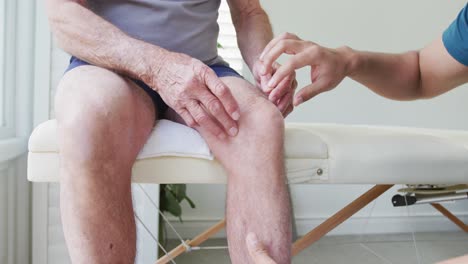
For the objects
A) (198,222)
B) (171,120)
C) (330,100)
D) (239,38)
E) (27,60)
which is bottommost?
(198,222)

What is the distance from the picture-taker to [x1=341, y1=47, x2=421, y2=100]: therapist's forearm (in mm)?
1143

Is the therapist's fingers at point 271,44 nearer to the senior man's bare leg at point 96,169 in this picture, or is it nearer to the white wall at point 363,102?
the senior man's bare leg at point 96,169

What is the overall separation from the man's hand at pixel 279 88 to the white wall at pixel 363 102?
1968 mm

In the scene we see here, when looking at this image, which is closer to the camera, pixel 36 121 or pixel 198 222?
pixel 36 121

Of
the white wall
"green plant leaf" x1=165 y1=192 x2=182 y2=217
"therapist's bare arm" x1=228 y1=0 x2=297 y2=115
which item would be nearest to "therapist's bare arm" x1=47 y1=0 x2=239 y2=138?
"therapist's bare arm" x1=228 y1=0 x2=297 y2=115

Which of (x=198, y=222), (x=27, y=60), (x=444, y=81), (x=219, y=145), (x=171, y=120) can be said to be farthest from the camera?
(x=198, y=222)

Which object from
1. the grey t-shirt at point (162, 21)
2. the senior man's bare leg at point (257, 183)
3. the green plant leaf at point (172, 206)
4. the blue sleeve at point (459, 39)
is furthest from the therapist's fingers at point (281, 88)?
the green plant leaf at point (172, 206)

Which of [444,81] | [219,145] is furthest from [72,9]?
[444,81]

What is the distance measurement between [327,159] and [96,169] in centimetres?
50

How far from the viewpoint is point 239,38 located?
53.4 inches

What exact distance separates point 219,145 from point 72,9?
15.6 inches

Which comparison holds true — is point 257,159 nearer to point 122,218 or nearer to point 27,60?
point 122,218

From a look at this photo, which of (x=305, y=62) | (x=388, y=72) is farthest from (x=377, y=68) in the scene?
(x=305, y=62)

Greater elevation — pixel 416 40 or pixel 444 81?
pixel 444 81
